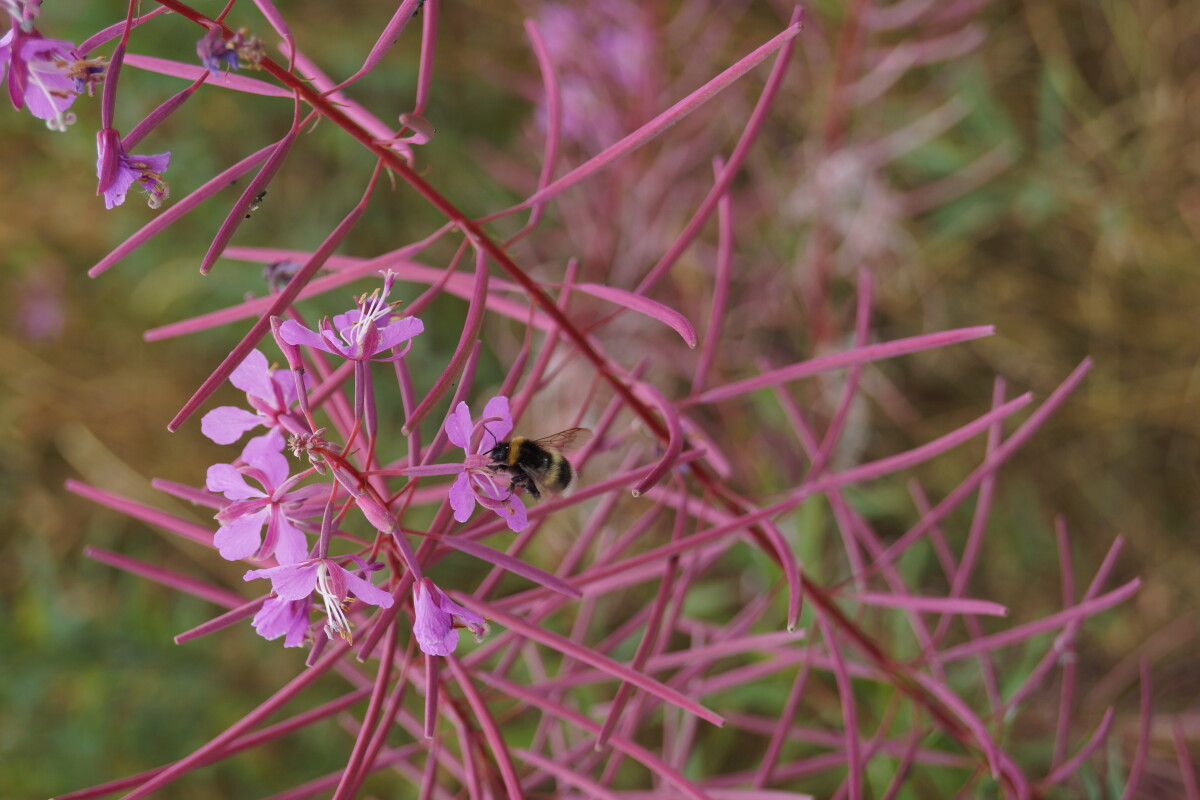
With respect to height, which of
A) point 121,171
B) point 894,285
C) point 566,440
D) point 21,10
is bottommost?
point 894,285

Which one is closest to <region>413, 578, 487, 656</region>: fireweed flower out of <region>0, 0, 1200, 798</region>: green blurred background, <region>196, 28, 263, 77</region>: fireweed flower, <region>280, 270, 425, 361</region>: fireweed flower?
<region>280, 270, 425, 361</region>: fireweed flower

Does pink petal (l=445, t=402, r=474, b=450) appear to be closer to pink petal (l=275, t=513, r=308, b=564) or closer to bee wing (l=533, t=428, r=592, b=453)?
pink petal (l=275, t=513, r=308, b=564)

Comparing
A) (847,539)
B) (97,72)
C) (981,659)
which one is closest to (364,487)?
(97,72)

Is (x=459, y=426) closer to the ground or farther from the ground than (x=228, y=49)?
closer to the ground

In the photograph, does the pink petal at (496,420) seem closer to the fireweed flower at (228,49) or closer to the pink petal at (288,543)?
the pink petal at (288,543)

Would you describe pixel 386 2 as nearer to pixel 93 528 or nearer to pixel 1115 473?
pixel 93 528

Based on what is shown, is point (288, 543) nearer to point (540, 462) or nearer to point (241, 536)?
point (241, 536)

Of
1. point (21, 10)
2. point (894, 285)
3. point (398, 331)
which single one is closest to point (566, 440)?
point (398, 331)
